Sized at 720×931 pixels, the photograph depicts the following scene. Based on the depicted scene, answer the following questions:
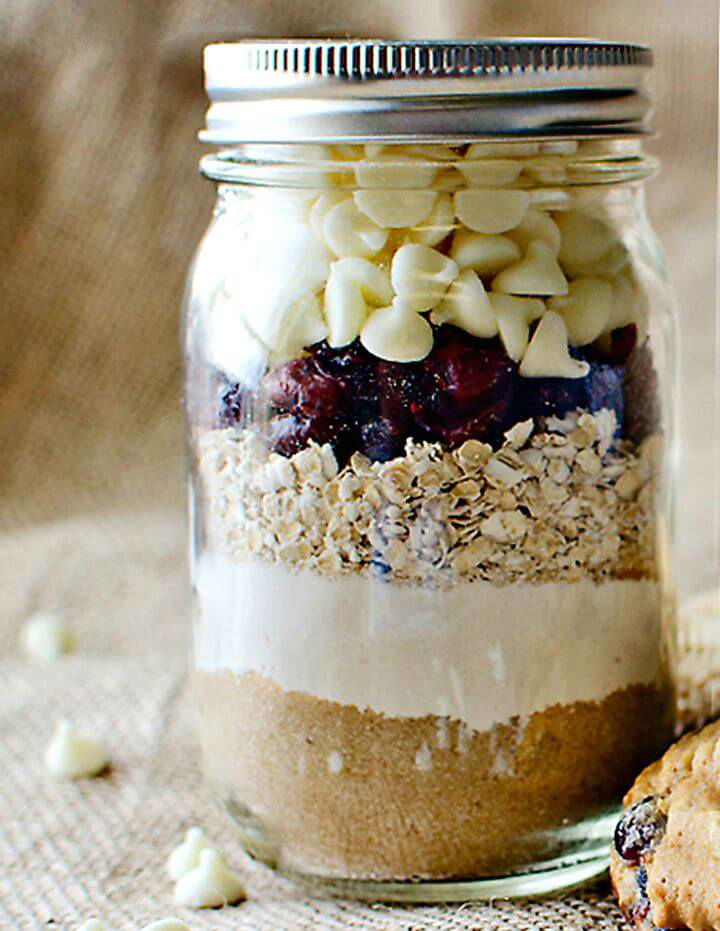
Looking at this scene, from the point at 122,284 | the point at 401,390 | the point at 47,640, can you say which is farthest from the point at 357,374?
the point at 122,284

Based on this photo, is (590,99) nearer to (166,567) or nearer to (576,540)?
(576,540)

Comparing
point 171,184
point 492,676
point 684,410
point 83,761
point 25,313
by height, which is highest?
point 171,184

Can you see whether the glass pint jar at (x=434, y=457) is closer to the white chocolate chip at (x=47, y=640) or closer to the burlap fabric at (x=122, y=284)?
the burlap fabric at (x=122, y=284)

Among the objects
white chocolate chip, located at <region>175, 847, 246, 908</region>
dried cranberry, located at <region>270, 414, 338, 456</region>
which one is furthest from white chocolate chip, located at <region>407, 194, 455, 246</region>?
white chocolate chip, located at <region>175, 847, 246, 908</region>

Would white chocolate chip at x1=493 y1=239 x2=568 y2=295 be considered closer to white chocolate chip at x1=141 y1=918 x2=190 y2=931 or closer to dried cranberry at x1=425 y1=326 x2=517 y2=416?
dried cranberry at x1=425 y1=326 x2=517 y2=416

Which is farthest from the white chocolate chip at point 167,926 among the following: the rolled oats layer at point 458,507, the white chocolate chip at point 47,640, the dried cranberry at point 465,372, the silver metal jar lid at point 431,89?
the white chocolate chip at point 47,640

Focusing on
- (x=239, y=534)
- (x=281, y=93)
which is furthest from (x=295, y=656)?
(x=281, y=93)
